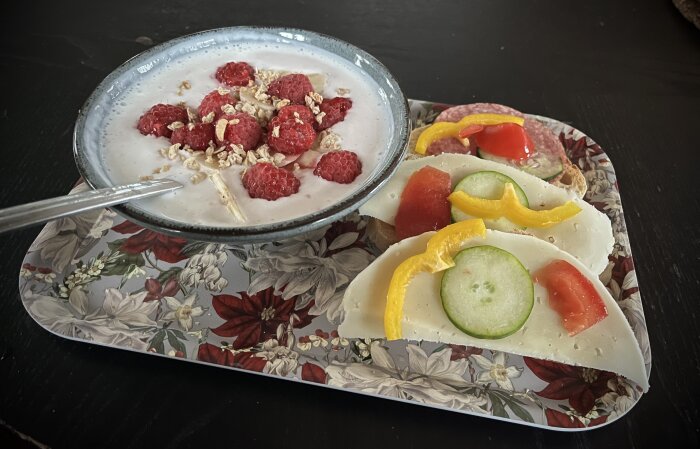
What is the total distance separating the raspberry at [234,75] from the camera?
2027mm

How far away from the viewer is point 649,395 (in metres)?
1.64

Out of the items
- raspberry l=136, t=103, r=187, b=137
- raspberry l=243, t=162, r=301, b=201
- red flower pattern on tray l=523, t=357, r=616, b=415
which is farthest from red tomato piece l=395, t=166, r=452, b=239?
raspberry l=136, t=103, r=187, b=137

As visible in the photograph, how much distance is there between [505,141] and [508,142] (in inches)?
0.5

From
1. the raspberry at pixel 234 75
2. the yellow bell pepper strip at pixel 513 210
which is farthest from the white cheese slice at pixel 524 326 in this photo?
the raspberry at pixel 234 75

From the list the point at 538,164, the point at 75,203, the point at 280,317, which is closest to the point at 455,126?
the point at 538,164

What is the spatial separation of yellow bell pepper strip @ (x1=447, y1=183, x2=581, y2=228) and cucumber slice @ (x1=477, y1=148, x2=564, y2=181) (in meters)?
0.32

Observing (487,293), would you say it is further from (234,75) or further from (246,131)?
(234,75)

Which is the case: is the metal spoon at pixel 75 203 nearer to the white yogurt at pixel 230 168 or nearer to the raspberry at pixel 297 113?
the white yogurt at pixel 230 168

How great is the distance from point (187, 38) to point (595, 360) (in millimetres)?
1774

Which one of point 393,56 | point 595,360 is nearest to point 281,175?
point 595,360

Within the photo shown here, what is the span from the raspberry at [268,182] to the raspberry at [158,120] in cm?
38

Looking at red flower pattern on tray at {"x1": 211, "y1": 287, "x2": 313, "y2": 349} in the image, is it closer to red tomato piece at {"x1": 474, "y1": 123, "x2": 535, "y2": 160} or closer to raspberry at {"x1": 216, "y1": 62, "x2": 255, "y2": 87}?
raspberry at {"x1": 216, "y1": 62, "x2": 255, "y2": 87}

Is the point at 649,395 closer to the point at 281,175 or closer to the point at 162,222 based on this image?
the point at 281,175

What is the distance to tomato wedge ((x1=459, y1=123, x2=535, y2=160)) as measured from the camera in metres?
2.04
